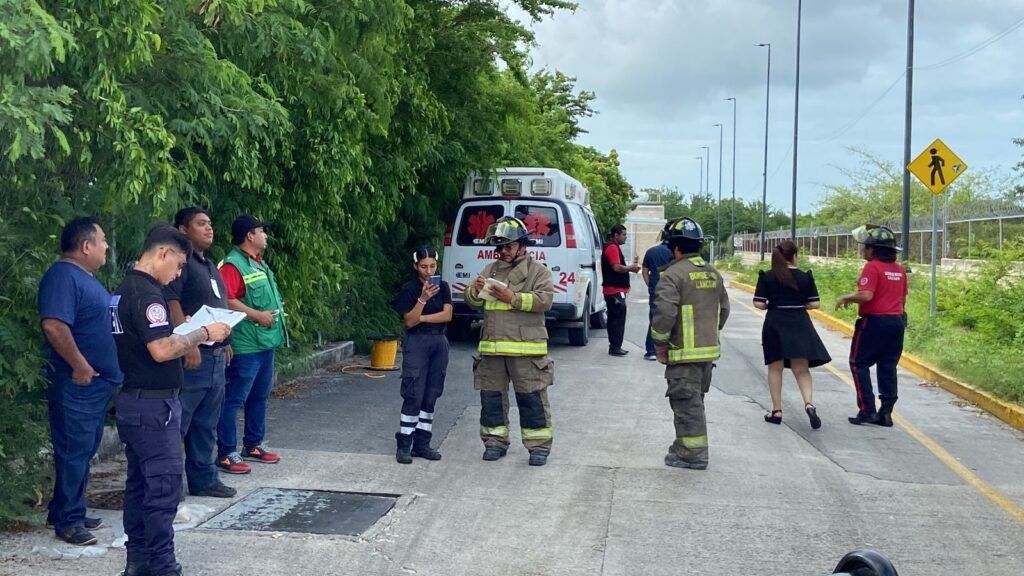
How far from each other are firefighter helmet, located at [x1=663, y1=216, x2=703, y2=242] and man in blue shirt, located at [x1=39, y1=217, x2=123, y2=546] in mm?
4193

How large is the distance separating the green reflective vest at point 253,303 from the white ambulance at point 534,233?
6660 mm

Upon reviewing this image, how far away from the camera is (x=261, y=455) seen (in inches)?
288

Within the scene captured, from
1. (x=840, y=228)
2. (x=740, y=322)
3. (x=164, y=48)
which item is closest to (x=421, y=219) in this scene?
(x=740, y=322)

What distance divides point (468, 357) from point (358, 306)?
1.79 metres

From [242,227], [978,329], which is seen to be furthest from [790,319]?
[978,329]

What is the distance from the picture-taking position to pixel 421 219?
599 inches

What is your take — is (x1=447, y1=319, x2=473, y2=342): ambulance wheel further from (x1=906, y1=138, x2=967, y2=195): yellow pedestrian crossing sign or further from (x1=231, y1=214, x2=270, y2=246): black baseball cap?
(x1=231, y1=214, x2=270, y2=246): black baseball cap

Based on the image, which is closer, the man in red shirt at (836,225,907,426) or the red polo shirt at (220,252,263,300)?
the red polo shirt at (220,252,263,300)

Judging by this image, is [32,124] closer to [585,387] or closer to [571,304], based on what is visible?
[585,387]

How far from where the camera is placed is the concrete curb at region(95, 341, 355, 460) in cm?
724

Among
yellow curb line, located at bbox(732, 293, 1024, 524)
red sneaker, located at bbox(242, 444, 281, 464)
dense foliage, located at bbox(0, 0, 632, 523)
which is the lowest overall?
yellow curb line, located at bbox(732, 293, 1024, 524)

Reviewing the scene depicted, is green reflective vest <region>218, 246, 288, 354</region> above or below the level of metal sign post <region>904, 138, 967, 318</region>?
below

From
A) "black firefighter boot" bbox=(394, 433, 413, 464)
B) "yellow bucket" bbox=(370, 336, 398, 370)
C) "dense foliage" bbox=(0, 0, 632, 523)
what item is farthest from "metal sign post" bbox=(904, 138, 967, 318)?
"black firefighter boot" bbox=(394, 433, 413, 464)

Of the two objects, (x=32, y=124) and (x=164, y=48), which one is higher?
(x=164, y=48)
